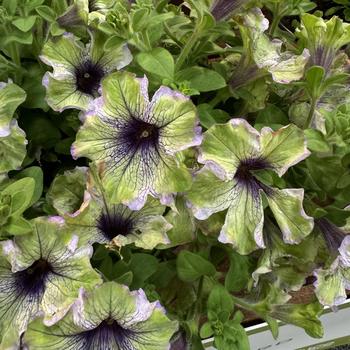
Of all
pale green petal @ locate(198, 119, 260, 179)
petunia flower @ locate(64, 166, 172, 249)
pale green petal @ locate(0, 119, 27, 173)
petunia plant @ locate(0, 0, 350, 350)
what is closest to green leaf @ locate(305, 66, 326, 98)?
petunia plant @ locate(0, 0, 350, 350)

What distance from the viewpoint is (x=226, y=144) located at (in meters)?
0.62

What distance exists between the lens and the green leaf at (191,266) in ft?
2.29

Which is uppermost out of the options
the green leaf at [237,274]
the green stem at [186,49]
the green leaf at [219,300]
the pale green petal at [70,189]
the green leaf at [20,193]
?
the green stem at [186,49]

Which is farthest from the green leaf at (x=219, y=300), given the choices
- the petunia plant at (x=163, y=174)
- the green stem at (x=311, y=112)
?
the green stem at (x=311, y=112)

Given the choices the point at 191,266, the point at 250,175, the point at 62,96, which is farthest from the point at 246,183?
the point at 62,96

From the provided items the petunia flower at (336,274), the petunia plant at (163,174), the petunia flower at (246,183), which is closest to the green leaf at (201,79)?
the petunia plant at (163,174)

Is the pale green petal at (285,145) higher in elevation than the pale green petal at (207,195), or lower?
higher

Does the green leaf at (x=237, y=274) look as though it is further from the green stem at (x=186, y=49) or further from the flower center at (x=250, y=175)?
the green stem at (x=186, y=49)

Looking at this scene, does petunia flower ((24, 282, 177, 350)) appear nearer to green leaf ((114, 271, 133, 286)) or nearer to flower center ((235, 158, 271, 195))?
green leaf ((114, 271, 133, 286))

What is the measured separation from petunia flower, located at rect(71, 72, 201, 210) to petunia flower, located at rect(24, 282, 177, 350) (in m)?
0.09

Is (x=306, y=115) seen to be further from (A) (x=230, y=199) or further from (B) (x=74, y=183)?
(B) (x=74, y=183)

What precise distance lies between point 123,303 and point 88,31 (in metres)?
0.32

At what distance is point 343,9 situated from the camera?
1.33 meters

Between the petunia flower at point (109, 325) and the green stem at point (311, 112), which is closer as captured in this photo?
the petunia flower at point (109, 325)
